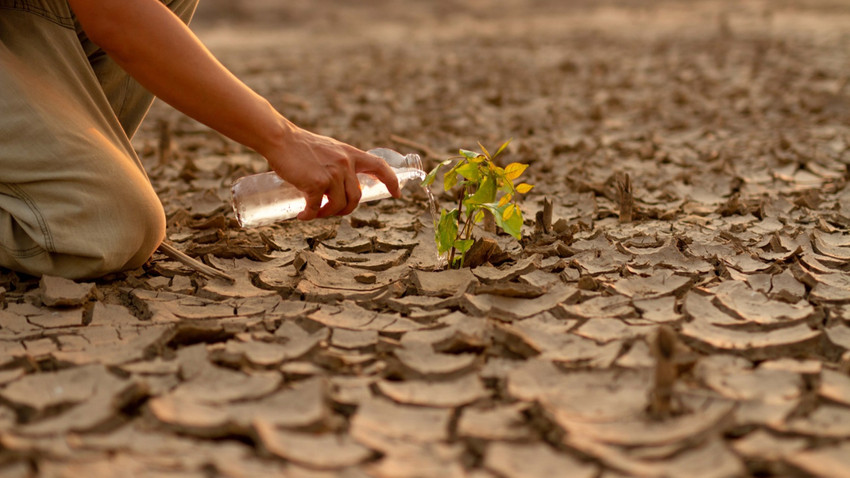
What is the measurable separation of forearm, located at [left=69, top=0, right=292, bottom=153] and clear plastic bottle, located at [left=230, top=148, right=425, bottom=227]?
275 millimetres

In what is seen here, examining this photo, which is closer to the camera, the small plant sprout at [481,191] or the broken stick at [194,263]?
the small plant sprout at [481,191]

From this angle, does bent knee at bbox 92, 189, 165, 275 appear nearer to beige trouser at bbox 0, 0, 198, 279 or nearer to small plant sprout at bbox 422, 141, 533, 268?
beige trouser at bbox 0, 0, 198, 279

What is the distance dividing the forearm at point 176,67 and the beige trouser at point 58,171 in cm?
23

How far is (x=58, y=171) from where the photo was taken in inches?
63.1

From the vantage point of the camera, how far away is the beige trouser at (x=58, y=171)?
1.59m

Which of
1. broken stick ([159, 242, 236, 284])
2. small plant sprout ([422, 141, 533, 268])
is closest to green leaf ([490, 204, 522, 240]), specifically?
small plant sprout ([422, 141, 533, 268])

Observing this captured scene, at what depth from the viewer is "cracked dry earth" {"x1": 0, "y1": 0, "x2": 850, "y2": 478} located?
3.40 feet

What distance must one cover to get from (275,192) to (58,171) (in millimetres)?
491

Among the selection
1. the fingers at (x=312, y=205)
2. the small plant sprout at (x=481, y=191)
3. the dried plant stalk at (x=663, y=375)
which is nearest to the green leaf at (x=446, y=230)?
the small plant sprout at (x=481, y=191)

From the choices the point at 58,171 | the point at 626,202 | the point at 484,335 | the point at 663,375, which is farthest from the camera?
the point at 626,202

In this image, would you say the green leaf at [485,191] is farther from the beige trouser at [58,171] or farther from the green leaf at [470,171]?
the beige trouser at [58,171]

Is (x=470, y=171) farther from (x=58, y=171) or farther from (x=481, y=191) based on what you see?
(x=58, y=171)

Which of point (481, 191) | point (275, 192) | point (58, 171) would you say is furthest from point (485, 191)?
point (58, 171)

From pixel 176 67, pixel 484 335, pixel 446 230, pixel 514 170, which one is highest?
pixel 176 67
